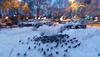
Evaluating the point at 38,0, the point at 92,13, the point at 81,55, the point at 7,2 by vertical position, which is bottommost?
the point at 81,55

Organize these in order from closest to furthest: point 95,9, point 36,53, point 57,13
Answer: point 36,53, point 95,9, point 57,13

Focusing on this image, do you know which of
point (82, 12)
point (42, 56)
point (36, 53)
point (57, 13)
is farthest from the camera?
point (57, 13)

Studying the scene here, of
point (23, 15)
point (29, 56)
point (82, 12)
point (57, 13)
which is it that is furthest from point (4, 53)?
point (57, 13)

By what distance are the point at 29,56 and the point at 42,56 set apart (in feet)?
2.04

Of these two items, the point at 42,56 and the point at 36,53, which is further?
the point at 36,53

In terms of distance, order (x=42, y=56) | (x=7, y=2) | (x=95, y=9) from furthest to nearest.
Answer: (x=95, y=9)
(x=7, y=2)
(x=42, y=56)

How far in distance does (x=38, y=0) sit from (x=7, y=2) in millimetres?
25008

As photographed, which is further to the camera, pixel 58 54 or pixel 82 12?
pixel 82 12

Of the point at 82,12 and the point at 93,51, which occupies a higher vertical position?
the point at 82,12

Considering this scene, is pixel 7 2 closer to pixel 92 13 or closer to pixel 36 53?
pixel 36 53

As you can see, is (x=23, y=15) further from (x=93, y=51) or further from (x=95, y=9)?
(x=93, y=51)

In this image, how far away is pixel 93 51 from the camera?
5.28m

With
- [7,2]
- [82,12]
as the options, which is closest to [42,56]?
[7,2]

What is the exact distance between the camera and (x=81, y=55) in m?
4.97
